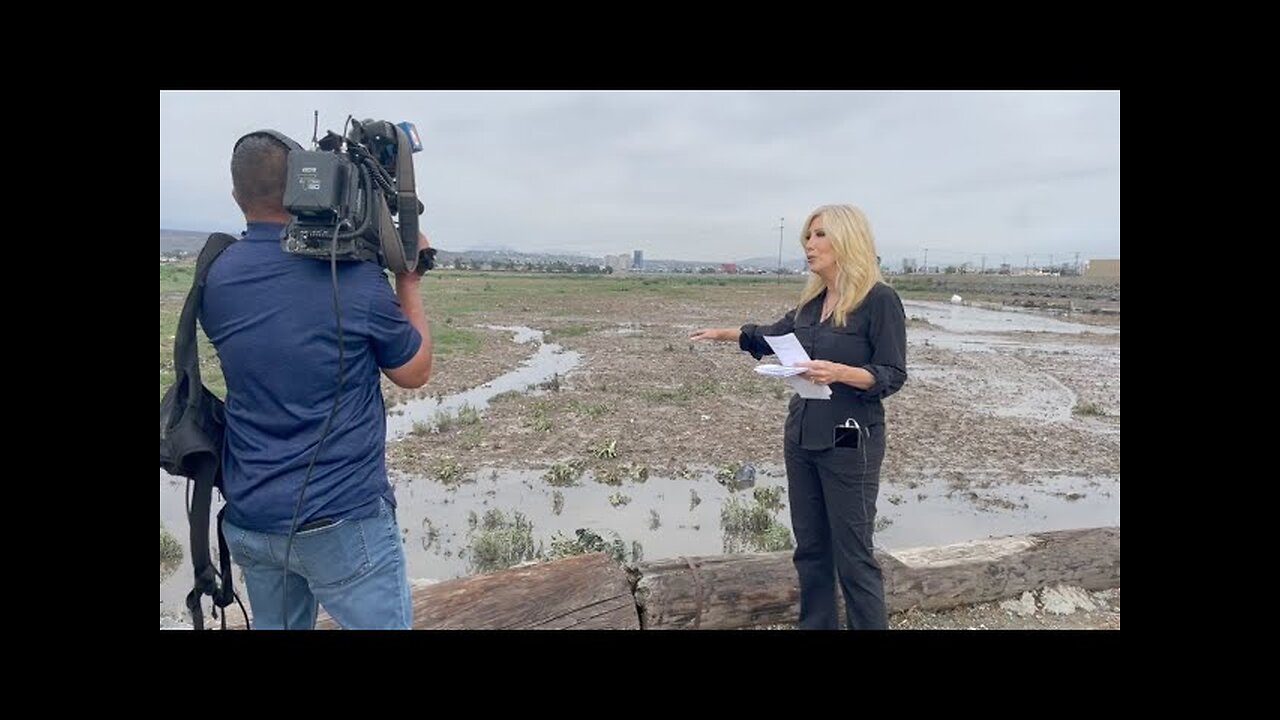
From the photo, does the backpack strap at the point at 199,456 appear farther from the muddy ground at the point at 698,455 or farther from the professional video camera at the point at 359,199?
the muddy ground at the point at 698,455

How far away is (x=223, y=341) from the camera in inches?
75.7

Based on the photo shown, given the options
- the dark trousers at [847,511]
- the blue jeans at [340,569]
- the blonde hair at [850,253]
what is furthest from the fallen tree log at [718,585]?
the blonde hair at [850,253]

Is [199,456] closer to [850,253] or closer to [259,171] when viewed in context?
[259,171]

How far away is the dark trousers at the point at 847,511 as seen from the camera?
3.13 m

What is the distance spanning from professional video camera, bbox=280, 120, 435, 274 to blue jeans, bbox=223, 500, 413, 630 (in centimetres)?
74

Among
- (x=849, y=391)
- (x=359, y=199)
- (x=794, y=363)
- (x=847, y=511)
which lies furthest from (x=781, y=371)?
(x=359, y=199)

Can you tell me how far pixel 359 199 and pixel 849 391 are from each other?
212 centimetres

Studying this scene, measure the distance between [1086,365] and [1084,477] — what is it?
11.0 meters

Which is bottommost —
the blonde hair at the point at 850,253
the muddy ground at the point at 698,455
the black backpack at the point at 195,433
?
the muddy ground at the point at 698,455

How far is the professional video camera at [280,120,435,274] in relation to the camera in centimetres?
191

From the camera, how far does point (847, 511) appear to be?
315cm

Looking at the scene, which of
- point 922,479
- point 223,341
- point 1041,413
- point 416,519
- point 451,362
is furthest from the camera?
point 451,362
